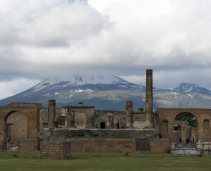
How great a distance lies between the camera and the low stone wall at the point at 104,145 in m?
40.7

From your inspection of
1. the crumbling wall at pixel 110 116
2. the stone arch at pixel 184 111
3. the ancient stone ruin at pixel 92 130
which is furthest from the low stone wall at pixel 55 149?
the stone arch at pixel 184 111

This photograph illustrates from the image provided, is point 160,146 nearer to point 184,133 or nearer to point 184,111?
point 184,111

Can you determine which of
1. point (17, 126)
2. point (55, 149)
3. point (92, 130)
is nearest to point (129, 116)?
point (92, 130)

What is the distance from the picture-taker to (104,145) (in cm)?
4109

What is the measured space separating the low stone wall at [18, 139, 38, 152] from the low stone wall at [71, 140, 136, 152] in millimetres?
3071

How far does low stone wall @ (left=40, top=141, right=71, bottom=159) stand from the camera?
25797 millimetres

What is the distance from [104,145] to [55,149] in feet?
50.7

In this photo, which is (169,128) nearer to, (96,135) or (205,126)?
(205,126)

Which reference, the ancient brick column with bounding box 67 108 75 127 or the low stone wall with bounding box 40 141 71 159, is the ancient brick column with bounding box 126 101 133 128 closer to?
the ancient brick column with bounding box 67 108 75 127

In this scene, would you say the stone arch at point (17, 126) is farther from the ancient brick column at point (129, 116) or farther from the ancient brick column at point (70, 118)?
the ancient brick column at point (129, 116)

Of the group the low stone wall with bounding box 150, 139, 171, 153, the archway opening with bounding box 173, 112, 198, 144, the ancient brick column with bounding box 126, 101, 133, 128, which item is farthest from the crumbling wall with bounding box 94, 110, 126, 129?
the low stone wall with bounding box 150, 139, 171, 153

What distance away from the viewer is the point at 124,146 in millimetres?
40812

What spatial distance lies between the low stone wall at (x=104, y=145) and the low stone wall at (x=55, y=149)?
47.3 feet

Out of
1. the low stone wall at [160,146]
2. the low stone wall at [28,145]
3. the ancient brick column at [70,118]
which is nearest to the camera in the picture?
the low stone wall at [160,146]
